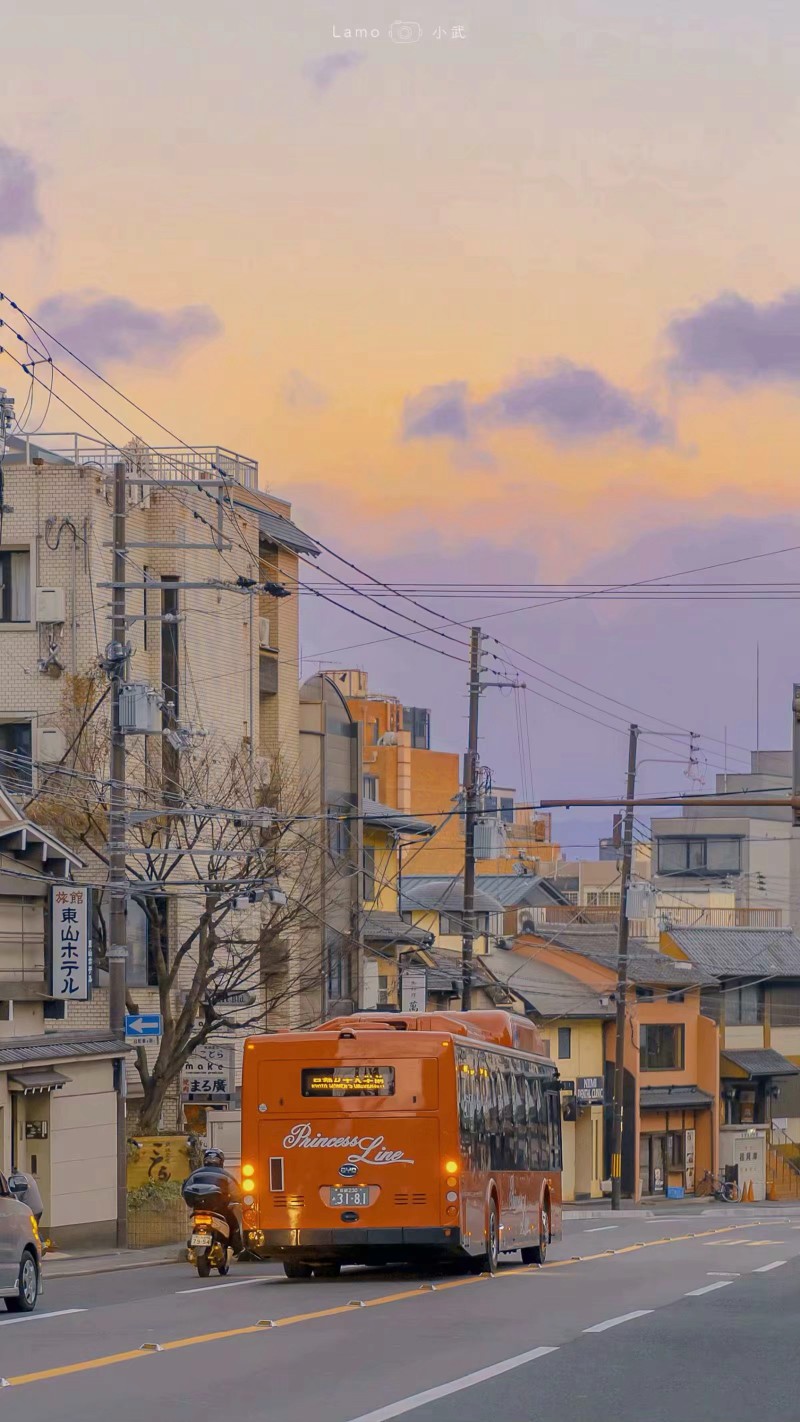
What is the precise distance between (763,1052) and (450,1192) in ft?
213

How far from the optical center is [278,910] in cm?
4516

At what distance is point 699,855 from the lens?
110 meters

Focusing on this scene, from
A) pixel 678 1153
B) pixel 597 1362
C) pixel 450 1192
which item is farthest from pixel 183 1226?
pixel 678 1153

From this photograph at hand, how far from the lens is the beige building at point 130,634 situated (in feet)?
153

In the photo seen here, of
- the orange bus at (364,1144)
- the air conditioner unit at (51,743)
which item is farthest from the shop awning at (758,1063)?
the orange bus at (364,1144)

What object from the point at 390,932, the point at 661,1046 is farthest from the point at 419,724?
the point at 390,932

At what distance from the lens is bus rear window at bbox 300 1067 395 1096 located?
83.4 feet

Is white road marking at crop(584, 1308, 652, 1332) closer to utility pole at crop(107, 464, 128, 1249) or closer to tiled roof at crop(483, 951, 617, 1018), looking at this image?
utility pole at crop(107, 464, 128, 1249)

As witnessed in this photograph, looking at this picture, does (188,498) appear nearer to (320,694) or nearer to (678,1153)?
(320,694)

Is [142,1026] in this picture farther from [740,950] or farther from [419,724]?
[419,724]

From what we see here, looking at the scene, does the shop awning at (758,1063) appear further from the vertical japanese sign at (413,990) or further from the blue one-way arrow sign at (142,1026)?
the blue one-way arrow sign at (142,1026)

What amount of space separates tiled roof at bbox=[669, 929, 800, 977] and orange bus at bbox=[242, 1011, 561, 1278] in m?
61.3

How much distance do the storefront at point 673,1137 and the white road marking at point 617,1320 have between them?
196 ft

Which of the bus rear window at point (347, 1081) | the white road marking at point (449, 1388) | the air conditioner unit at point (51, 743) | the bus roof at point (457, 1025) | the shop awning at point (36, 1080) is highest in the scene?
the air conditioner unit at point (51, 743)
